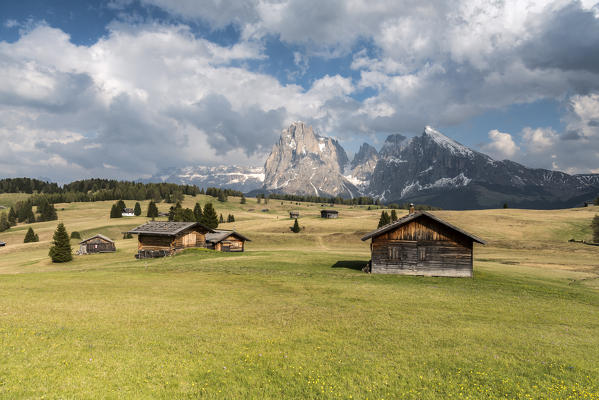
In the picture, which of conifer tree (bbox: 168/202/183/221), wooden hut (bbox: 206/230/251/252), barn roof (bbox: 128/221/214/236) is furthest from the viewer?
conifer tree (bbox: 168/202/183/221)

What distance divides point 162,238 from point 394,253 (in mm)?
43297

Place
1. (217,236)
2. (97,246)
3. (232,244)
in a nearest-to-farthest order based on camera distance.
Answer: (217,236) → (232,244) → (97,246)

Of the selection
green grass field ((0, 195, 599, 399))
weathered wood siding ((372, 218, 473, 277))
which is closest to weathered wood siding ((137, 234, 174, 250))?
green grass field ((0, 195, 599, 399))

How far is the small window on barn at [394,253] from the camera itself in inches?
1457

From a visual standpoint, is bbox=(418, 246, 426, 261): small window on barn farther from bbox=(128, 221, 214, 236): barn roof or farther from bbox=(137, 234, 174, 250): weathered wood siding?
bbox=(137, 234, 174, 250): weathered wood siding

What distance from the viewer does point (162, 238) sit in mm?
60312

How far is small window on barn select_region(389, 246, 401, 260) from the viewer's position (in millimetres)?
37000

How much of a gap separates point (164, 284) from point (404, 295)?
67.5 ft

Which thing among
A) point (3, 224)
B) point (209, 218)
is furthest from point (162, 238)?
point (3, 224)

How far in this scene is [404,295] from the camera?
2466 centimetres

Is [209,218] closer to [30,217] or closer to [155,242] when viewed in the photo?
[155,242]

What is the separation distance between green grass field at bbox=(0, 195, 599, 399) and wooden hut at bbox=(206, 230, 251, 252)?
34.9 metres

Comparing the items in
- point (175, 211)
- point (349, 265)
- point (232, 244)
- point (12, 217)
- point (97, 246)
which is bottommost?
point (97, 246)

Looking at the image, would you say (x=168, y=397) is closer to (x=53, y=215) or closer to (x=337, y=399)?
(x=337, y=399)
